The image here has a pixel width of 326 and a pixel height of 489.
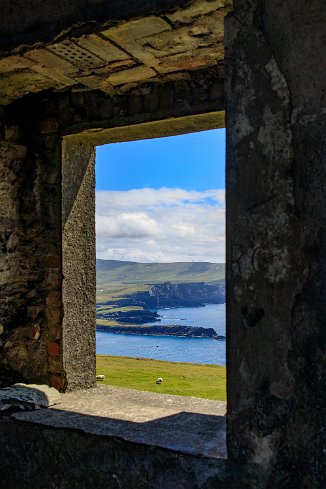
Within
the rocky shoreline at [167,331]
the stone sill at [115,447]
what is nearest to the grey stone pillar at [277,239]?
the stone sill at [115,447]

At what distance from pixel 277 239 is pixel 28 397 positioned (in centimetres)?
209

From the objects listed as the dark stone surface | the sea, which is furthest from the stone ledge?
the sea

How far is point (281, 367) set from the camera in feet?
5.88

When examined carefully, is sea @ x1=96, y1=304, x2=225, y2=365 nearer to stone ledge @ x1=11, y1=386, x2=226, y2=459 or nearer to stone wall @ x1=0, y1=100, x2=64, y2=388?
stone wall @ x1=0, y1=100, x2=64, y2=388

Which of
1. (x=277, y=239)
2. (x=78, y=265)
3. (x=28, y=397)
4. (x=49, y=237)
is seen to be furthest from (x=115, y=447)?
(x=49, y=237)

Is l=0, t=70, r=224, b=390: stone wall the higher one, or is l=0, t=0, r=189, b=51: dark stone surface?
l=0, t=0, r=189, b=51: dark stone surface

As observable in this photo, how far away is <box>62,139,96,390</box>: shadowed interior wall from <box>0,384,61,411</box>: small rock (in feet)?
0.75

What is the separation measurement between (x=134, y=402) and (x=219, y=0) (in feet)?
8.02

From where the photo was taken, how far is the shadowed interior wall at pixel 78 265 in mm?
3535

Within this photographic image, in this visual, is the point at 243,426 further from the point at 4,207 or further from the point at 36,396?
the point at 4,207

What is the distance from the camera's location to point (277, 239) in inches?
71.0

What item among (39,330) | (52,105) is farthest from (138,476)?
(52,105)

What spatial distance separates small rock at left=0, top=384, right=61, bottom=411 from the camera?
3.02m

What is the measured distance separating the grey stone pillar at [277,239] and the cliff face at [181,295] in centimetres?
10697
